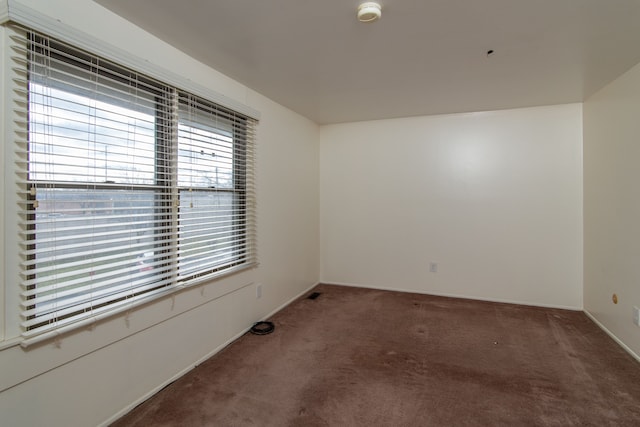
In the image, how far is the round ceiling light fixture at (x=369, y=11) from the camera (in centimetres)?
162

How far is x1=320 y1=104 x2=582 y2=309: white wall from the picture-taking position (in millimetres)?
3432

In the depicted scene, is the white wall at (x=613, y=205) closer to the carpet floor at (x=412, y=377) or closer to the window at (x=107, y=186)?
the carpet floor at (x=412, y=377)

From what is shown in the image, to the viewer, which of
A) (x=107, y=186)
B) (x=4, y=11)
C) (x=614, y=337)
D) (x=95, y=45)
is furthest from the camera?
(x=614, y=337)

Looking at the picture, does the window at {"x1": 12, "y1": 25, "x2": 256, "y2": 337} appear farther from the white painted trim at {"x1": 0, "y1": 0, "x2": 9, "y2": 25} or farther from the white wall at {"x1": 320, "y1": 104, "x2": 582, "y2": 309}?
the white wall at {"x1": 320, "y1": 104, "x2": 582, "y2": 309}

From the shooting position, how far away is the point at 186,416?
176cm

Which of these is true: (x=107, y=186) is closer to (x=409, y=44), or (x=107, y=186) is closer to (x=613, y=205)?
(x=409, y=44)

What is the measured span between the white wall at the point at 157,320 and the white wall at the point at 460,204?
2.82 feet

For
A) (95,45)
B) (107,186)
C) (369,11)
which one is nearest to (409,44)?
(369,11)

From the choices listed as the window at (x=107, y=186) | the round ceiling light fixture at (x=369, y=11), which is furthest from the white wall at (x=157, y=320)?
the round ceiling light fixture at (x=369, y=11)

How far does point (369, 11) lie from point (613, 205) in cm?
278

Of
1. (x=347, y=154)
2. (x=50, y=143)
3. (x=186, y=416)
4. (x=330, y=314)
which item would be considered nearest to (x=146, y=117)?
(x=50, y=143)

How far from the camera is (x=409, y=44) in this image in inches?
80.4

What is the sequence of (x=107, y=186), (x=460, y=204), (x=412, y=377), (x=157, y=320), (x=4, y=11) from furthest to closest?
(x=460, y=204)
(x=412, y=377)
(x=157, y=320)
(x=107, y=186)
(x=4, y=11)

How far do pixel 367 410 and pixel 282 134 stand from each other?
2726 mm
